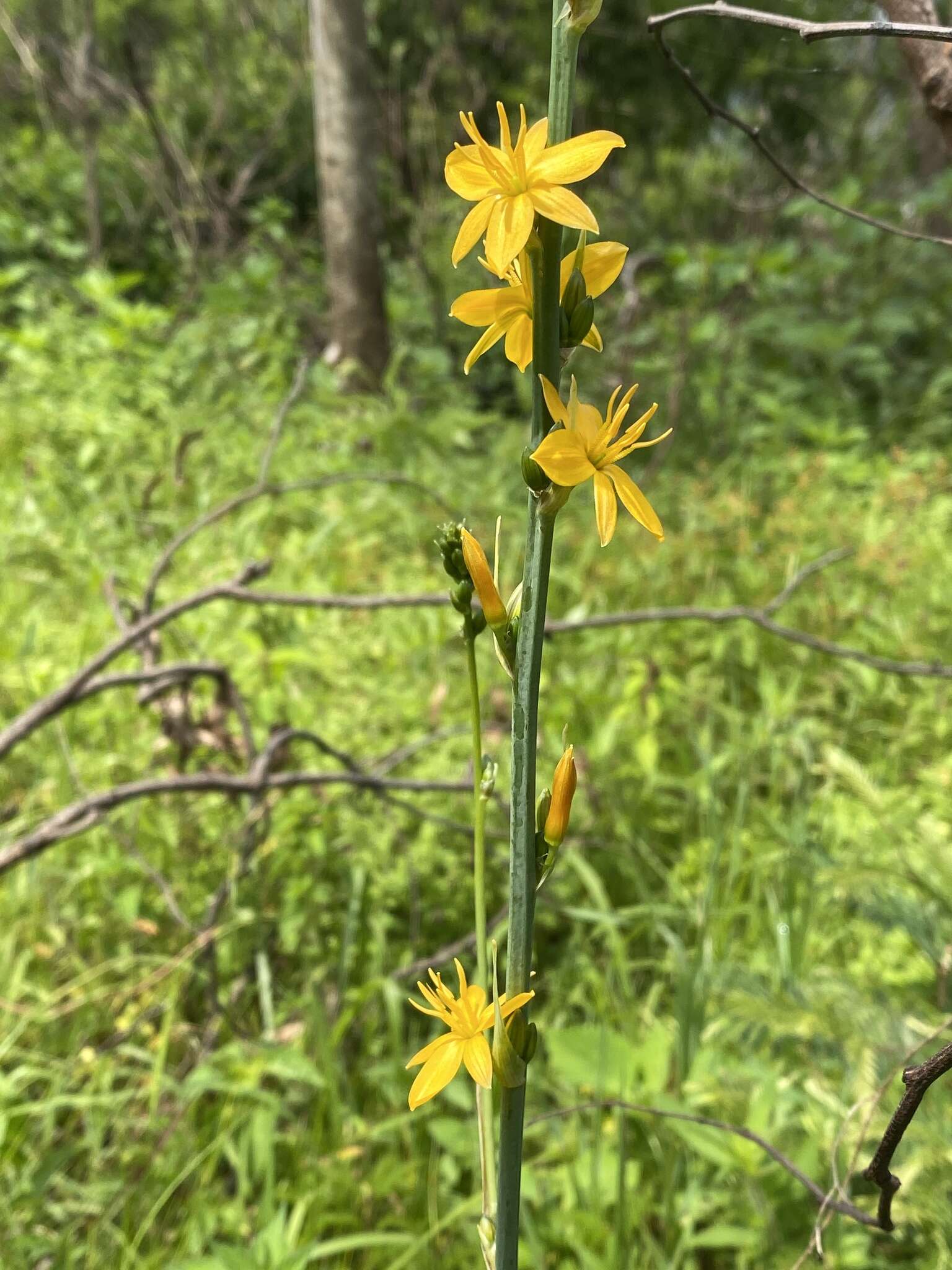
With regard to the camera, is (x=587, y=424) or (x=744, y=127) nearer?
(x=587, y=424)

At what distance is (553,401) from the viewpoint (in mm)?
396

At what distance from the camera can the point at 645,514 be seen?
0.44 metres

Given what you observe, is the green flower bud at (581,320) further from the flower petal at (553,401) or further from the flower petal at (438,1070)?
the flower petal at (438,1070)

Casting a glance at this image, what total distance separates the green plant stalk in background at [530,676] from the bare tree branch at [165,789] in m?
0.96

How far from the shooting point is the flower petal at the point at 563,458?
397 millimetres

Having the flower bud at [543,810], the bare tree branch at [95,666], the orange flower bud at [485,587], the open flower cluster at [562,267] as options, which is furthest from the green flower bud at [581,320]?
the bare tree branch at [95,666]

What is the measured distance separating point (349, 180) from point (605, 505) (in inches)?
199

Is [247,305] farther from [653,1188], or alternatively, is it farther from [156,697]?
[653,1188]

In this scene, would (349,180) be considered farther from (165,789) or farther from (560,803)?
(560,803)

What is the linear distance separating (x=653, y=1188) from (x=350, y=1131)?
456mm

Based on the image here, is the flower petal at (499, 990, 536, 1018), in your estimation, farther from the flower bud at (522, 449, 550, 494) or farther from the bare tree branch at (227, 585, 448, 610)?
the bare tree branch at (227, 585, 448, 610)

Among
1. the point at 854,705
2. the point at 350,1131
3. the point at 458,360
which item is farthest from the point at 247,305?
the point at 350,1131

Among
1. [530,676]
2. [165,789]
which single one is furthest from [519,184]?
[165,789]

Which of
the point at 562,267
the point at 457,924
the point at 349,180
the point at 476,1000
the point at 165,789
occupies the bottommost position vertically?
the point at 457,924
